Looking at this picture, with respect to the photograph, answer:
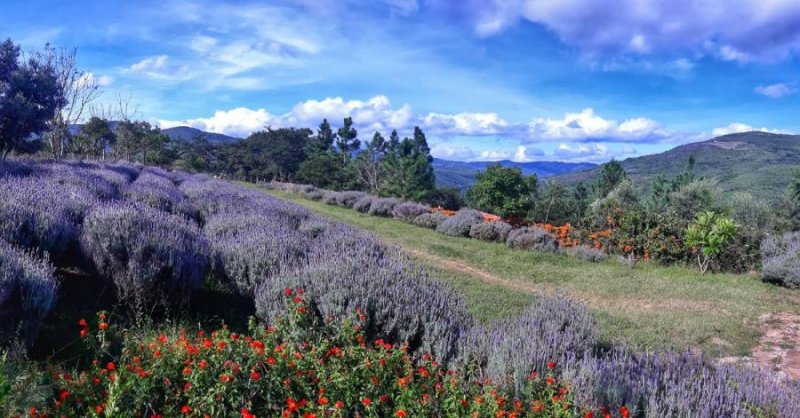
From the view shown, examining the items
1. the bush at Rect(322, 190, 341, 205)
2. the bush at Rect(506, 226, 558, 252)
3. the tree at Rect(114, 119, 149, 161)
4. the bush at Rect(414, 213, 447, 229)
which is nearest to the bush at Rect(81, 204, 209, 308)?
the bush at Rect(506, 226, 558, 252)

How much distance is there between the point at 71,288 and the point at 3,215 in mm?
939

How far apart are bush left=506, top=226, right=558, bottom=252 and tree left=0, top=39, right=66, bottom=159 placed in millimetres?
15469

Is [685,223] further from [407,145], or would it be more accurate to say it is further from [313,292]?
[407,145]

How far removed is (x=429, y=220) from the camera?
16.5 m

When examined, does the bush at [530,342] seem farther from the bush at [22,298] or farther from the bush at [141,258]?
the bush at [22,298]

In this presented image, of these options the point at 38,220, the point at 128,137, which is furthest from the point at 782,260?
the point at 128,137

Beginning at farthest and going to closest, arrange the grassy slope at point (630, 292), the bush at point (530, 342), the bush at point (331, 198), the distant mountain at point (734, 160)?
the distant mountain at point (734, 160) → the bush at point (331, 198) → the grassy slope at point (630, 292) → the bush at point (530, 342)

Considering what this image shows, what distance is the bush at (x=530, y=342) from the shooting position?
10.7ft

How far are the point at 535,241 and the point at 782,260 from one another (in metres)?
5.16

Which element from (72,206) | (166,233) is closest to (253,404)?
(166,233)

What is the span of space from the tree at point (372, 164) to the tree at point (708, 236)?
31.8 m

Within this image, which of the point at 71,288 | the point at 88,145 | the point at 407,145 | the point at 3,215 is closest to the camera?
the point at 3,215

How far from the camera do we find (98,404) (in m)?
2.68

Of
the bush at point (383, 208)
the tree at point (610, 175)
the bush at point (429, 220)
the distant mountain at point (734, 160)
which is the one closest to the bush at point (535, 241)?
the bush at point (429, 220)
